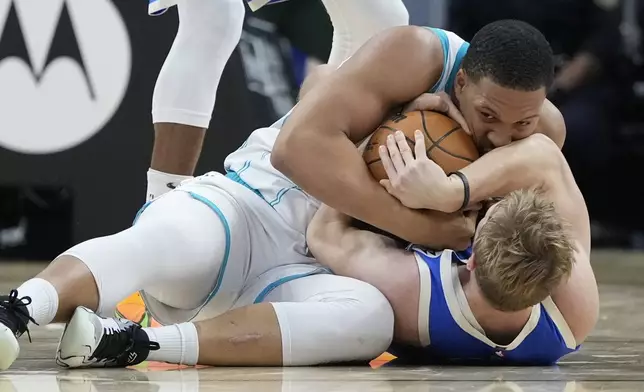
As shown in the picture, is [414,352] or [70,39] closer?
[414,352]

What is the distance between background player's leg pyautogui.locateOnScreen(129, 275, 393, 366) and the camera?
2340 mm

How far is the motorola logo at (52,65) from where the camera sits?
491 cm

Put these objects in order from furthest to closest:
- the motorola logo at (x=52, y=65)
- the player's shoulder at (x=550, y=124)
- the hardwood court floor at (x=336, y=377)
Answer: the motorola logo at (x=52, y=65)
the player's shoulder at (x=550, y=124)
the hardwood court floor at (x=336, y=377)

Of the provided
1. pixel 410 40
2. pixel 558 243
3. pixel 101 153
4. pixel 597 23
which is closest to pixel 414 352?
pixel 558 243

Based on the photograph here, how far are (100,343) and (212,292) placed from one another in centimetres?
40

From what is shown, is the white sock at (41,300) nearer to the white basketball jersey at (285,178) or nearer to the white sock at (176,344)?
the white sock at (176,344)

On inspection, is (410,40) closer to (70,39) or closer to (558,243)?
(558,243)

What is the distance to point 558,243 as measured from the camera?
225 cm

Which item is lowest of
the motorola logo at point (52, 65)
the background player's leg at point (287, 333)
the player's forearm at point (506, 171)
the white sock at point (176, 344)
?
the motorola logo at point (52, 65)

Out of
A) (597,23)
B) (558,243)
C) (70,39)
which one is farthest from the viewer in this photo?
(597,23)

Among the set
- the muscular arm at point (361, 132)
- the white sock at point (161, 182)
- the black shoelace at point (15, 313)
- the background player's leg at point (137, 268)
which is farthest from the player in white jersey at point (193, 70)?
the black shoelace at point (15, 313)

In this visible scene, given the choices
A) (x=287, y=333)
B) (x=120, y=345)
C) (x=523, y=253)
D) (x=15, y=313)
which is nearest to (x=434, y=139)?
(x=523, y=253)

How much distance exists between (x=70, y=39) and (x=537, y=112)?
2910mm

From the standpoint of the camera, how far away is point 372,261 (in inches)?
97.8
